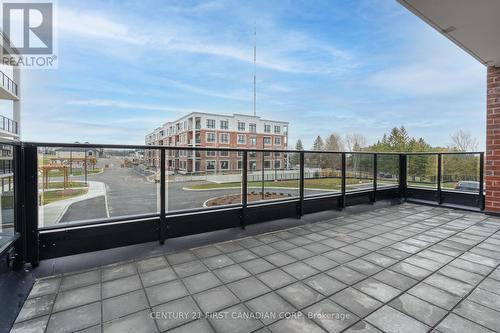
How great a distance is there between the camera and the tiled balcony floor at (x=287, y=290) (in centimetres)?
139

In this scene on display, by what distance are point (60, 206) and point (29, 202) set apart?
247mm

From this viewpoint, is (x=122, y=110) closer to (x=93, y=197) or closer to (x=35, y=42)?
(x=35, y=42)

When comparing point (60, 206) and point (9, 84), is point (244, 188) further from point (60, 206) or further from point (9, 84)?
point (9, 84)

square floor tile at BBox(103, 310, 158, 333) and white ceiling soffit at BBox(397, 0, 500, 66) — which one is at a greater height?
white ceiling soffit at BBox(397, 0, 500, 66)

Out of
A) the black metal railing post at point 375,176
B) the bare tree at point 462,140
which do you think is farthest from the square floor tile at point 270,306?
the bare tree at point 462,140

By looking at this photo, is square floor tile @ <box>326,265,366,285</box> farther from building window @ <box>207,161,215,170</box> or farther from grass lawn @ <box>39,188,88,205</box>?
grass lawn @ <box>39,188,88,205</box>

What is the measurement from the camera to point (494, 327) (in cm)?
Answer: 135

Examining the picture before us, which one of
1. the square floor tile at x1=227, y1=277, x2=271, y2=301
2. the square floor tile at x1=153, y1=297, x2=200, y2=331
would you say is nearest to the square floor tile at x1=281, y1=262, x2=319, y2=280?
the square floor tile at x1=227, y1=277, x2=271, y2=301

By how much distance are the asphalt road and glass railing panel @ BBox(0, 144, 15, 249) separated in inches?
14.7

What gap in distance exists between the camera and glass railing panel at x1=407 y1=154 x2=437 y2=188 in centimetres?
521

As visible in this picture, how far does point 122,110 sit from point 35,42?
2411 centimetres

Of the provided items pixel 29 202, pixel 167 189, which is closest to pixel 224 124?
pixel 167 189

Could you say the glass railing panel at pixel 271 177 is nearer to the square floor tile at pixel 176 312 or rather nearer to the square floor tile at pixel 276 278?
the square floor tile at pixel 276 278

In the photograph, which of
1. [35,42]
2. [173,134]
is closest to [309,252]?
[35,42]
